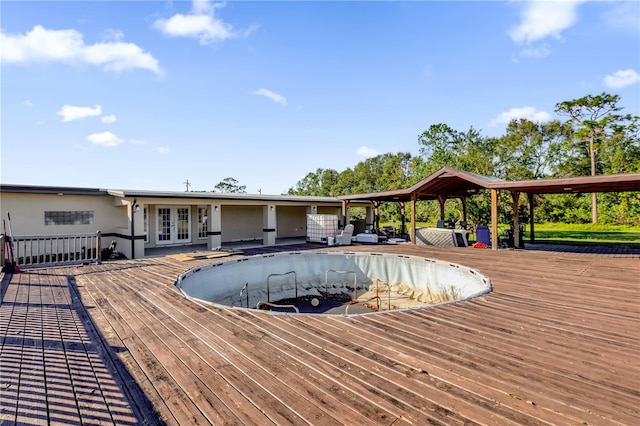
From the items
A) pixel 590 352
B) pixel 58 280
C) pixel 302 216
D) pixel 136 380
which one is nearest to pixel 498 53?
pixel 302 216

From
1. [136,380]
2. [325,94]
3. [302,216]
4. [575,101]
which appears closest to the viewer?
[136,380]

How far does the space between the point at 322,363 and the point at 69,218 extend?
41.1ft

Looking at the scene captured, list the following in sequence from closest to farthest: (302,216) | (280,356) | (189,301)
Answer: (280,356)
(189,301)
(302,216)

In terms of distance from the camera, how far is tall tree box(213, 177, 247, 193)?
55.6 metres

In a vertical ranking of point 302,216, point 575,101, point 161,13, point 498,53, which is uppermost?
point 575,101

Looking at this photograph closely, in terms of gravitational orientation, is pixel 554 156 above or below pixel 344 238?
above

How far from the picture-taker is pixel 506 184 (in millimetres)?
11188

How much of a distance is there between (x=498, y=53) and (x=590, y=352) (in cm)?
1569

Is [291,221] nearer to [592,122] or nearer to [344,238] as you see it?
[344,238]

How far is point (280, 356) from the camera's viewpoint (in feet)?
10.9

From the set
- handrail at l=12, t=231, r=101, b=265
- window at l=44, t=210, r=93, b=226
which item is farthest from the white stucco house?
handrail at l=12, t=231, r=101, b=265

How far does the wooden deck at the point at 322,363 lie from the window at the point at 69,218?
673 centimetres

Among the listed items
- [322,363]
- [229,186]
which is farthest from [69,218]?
[229,186]

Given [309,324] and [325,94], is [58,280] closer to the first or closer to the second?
[309,324]
